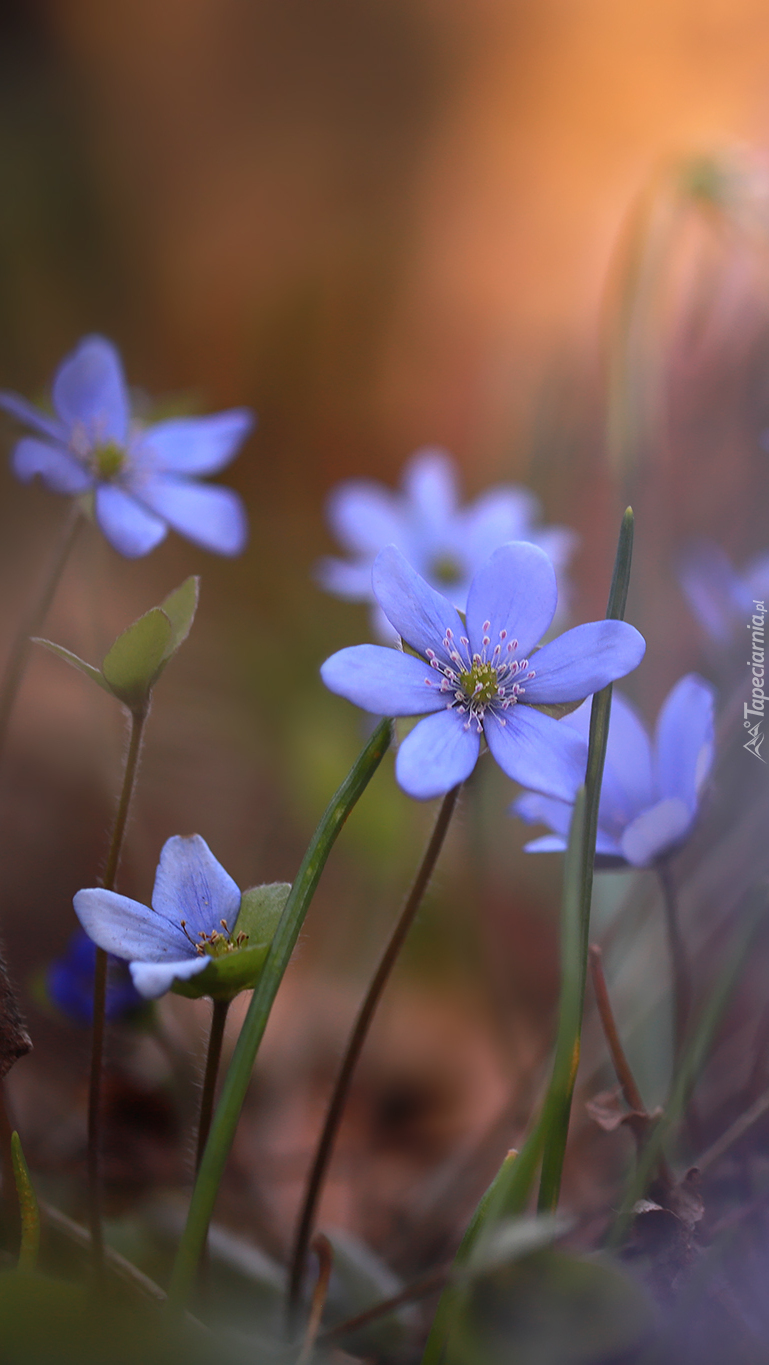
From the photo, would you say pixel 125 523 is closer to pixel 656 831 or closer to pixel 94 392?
pixel 94 392

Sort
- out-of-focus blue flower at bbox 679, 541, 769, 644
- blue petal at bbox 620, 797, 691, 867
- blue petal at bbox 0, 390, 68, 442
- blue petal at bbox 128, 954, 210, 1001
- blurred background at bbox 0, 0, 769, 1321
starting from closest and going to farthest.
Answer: blue petal at bbox 128, 954, 210, 1001 → blue petal at bbox 620, 797, 691, 867 → blue petal at bbox 0, 390, 68, 442 → out-of-focus blue flower at bbox 679, 541, 769, 644 → blurred background at bbox 0, 0, 769, 1321

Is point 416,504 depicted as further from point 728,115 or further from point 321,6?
point 321,6

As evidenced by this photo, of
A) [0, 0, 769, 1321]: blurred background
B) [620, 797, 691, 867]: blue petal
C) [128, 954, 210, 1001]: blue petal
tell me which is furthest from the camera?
[0, 0, 769, 1321]: blurred background

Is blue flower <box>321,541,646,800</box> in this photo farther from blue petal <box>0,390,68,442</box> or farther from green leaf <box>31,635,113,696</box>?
blue petal <box>0,390,68,442</box>

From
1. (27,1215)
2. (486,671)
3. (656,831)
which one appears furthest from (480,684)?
(27,1215)

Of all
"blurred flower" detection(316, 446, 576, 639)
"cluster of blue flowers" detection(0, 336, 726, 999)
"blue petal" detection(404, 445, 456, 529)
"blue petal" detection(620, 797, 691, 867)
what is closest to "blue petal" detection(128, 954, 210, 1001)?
"cluster of blue flowers" detection(0, 336, 726, 999)

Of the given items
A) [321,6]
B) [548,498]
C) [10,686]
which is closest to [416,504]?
[548,498]
